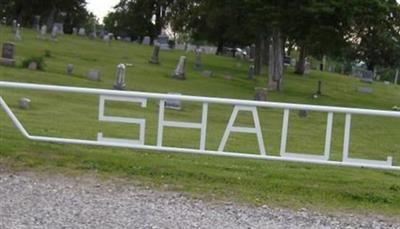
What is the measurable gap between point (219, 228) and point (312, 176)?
335 cm

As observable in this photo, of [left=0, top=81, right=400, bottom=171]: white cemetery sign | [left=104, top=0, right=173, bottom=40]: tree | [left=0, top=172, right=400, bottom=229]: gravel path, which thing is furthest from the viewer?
[left=104, top=0, right=173, bottom=40]: tree

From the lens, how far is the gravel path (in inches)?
250

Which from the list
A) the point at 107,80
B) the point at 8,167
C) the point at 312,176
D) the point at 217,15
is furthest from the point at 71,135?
the point at 217,15

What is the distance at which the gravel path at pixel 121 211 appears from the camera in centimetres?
635

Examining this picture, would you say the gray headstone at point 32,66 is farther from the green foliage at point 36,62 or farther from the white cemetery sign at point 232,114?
the white cemetery sign at point 232,114

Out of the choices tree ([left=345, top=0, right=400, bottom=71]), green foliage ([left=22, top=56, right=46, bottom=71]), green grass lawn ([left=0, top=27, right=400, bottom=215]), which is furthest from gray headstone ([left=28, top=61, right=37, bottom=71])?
tree ([left=345, top=0, right=400, bottom=71])

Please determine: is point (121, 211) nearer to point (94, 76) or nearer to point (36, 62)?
point (94, 76)

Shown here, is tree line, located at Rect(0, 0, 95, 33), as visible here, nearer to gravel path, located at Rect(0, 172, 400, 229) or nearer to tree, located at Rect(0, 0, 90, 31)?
tree, located at Rect(0, 0, 90, 31)

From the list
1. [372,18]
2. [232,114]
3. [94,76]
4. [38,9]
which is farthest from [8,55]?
[38,9]

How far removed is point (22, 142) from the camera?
32.7ft

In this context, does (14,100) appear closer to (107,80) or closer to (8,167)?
(8,167)

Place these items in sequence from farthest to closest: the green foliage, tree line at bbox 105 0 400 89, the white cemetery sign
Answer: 1. tree line at bbox 105 0 400 89
2. the green foliage
3. the white cemetery sign

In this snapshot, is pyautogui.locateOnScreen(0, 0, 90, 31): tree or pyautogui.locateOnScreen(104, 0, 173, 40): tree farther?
pyautogui.locateOnScreen(104, 0, 173, 40): tree

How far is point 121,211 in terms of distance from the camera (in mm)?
6770
